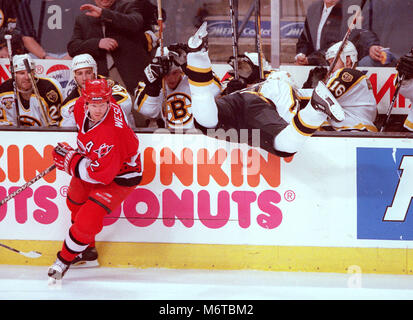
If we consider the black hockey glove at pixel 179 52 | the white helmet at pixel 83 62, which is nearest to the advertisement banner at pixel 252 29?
the black hockey glove at pixel 179 52

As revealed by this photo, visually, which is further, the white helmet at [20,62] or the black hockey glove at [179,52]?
the white helmet at [20,62]

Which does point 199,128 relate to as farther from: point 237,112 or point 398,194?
point 398,194

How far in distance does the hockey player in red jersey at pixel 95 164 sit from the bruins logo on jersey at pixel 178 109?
541 mm

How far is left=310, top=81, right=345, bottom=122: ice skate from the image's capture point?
9.94 feet

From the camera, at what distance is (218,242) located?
11.6 ft

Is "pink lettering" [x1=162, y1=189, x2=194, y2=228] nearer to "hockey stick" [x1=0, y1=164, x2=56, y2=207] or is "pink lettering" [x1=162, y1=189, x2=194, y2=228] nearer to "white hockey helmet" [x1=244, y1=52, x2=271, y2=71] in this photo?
"hockey stick" [x1=0, y1=164, x2=56, y2=207]

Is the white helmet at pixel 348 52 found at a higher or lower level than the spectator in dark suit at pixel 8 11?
lower

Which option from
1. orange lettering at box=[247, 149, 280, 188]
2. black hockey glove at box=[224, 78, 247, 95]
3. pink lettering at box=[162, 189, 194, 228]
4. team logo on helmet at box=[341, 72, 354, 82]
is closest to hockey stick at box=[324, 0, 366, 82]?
team logo on helmet at box=[341, 72, 354, 82]

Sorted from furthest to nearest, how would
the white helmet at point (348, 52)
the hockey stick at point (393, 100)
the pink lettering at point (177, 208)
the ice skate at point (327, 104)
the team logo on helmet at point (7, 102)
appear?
the team logo on helmet at point (7, 102) < the white helmet at point (348, 52) < the hockey stick at point (393, 100) < the pink lettering at point (177, 208) < the ice skate at point (327, 104)

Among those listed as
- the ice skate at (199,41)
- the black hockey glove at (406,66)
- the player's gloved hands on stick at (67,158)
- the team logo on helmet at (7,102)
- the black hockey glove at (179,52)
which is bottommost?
the player's gloved hands on stick at (67,158)

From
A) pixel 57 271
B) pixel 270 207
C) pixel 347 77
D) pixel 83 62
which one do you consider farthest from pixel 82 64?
pixel 347 77

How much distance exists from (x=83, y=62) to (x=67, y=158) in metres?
0.76

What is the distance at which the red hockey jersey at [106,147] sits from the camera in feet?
10.4

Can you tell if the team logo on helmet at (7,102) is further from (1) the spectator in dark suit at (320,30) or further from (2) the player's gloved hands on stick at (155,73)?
(1) the spectator in dark suit at (320,30)
